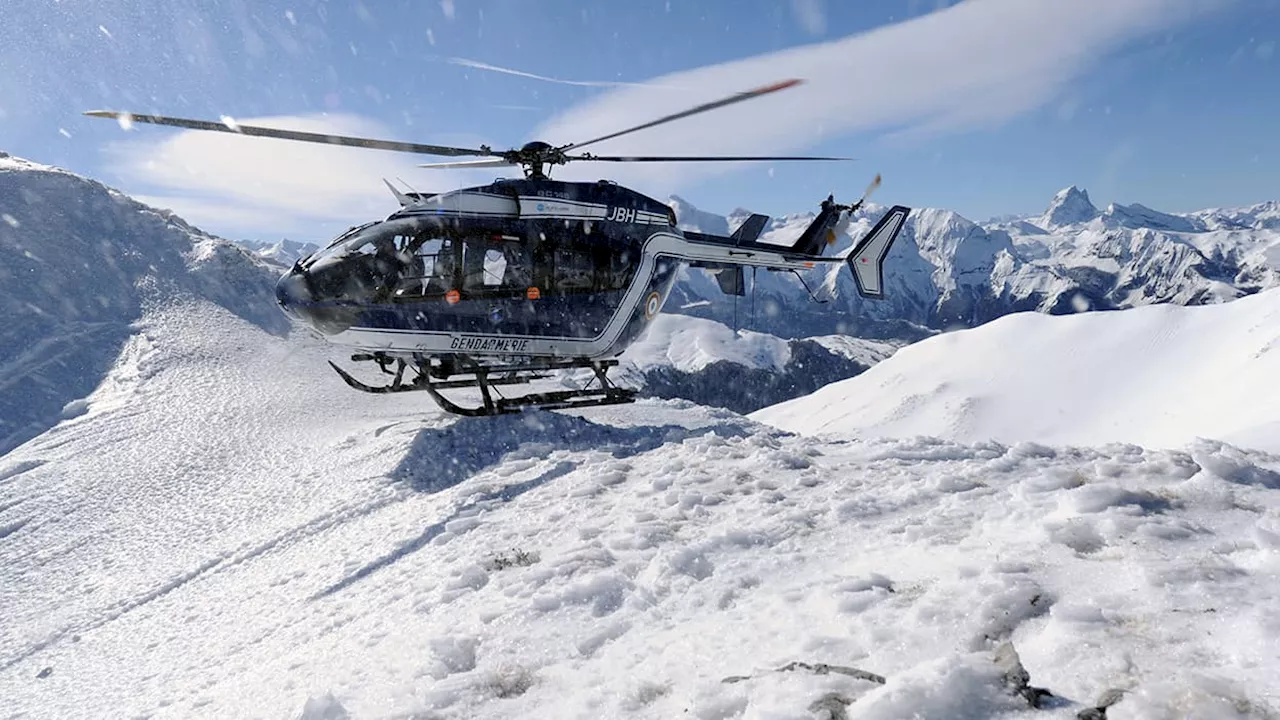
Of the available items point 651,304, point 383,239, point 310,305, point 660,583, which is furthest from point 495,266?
point 660,583

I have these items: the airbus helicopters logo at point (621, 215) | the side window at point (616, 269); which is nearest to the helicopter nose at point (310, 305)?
the side window at point (616, 269)

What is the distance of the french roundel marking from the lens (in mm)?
14445

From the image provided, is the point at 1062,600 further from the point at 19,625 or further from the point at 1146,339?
the point at 1146,339

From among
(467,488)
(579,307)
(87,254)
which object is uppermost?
(87,254)

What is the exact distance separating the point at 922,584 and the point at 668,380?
13309 centimetres

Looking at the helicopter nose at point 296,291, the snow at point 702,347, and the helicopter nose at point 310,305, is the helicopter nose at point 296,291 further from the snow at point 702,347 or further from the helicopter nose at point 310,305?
the snow at point 702,347

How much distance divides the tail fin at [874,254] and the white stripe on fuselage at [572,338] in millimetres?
3081

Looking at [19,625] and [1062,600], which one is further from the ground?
[1062,600]

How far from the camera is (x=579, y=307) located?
13.4 m

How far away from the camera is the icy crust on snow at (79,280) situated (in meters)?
24.5

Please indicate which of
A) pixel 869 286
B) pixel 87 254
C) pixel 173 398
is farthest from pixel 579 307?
pixel 87 254

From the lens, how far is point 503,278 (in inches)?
500

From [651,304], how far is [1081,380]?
49.7m

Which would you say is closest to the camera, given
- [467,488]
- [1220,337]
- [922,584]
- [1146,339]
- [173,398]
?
[922,584]
